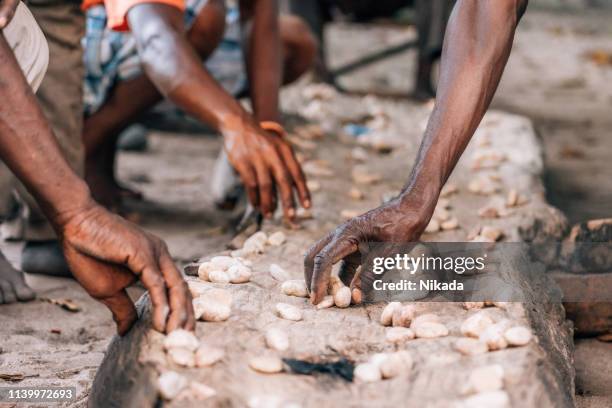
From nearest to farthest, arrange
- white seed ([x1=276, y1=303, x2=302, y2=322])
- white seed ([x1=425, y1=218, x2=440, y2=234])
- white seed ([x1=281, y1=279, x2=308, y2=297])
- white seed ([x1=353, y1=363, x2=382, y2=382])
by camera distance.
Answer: white seed ([x1=353, y1=363, x2=382, y2=382]) → white seed ([x1=276, y1=303, x2=302, y2=322]) → white seed ([x1=281, y1=279, x2=308, y2=297]) → white seed ([x1=425, y1=218, x2=440, y2=234])

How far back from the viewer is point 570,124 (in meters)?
4.58

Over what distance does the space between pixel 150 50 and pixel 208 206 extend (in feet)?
3.35

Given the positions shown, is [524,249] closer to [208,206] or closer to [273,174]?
[273,174]

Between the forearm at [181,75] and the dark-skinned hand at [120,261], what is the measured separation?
78cm

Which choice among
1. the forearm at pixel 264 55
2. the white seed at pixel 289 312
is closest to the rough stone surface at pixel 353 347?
the white seed at pixel 289 312

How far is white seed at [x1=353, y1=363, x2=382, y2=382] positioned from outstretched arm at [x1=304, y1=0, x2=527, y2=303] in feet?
0.87

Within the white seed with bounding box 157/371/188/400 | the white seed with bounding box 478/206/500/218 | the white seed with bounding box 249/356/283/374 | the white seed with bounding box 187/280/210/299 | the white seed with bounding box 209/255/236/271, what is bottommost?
the white seed with bounding box 157/371/188/400

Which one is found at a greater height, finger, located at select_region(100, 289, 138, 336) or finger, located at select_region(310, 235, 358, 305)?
finger, located at select_region(310, 235, 358, 305)

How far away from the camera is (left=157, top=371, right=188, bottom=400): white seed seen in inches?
54.0

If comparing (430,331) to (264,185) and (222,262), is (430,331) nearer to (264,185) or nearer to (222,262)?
(222,262)

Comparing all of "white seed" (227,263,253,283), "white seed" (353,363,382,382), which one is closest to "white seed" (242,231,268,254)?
"white seed" (227,263,253,283)

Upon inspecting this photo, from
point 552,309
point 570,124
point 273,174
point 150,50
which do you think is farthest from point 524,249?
point 570,124

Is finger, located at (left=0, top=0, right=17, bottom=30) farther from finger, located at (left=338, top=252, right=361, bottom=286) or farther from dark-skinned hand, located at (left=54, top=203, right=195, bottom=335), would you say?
finger, located at (left=338, top=252, right=361, bottom=286)

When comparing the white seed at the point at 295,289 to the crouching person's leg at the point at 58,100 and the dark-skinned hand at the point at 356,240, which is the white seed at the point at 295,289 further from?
the crouching person's leg at the point at 58,100
